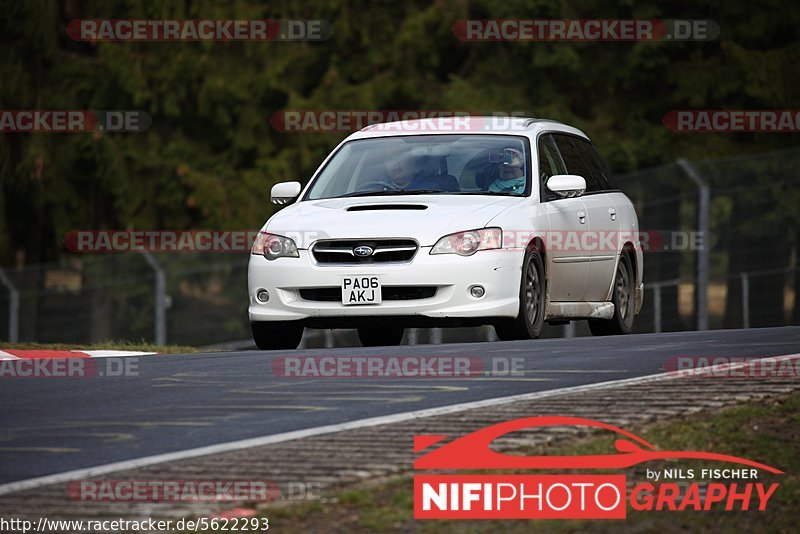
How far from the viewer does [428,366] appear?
413 inches

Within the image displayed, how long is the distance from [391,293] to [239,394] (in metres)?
3.08

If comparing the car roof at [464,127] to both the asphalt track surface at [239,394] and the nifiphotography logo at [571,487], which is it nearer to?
the asphalt track surface at [239,394]

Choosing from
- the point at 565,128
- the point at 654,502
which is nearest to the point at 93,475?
the point at 654,502

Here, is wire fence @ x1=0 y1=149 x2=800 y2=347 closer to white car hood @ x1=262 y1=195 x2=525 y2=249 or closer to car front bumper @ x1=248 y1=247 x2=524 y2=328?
white car hood @ x1=262 y1=195 x2=525 y2=249

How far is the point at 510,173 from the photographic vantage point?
1327cm

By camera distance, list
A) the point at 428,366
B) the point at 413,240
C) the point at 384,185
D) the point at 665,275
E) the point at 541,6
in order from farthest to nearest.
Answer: the point at 541,6 → the point at 665,275 → the point at 384,185 → the point at 413,240 → the point at 428,366

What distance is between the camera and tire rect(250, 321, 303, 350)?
13.0 m

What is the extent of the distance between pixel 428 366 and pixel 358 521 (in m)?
4.47

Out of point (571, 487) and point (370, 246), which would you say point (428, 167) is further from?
point (571, 487)

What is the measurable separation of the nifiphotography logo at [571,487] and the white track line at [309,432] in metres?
0.68

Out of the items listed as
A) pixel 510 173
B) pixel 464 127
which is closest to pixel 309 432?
pixel 510 173

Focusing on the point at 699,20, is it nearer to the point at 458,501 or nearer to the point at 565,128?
the point at 565,128

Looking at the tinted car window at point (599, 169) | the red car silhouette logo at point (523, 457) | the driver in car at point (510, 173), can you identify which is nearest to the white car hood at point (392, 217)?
the driver in car at point (510, 173)

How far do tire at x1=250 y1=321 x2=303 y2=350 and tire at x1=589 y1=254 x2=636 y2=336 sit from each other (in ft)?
9.32
